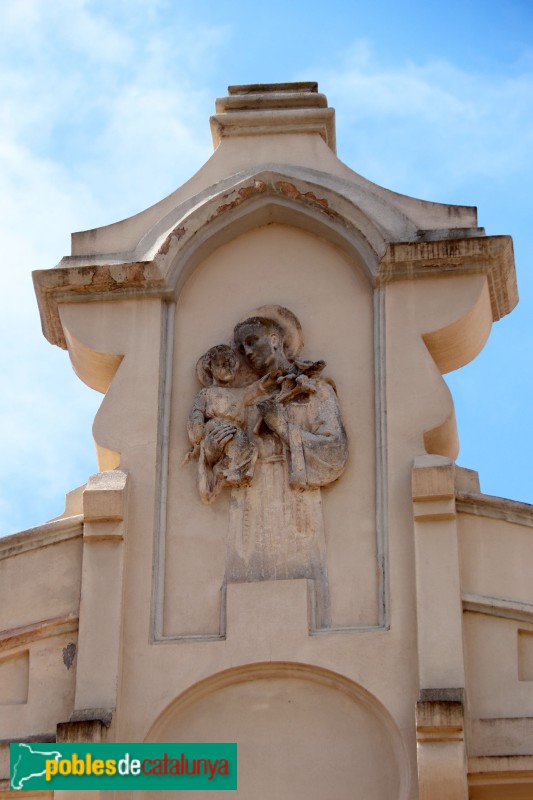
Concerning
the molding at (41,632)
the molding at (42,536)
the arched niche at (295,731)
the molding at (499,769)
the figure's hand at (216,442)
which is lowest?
the molding at (499,769)

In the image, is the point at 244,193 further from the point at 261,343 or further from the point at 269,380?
the point at 269,380

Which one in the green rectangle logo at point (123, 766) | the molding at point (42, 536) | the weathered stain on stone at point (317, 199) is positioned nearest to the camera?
the green rectangle logo at point (123, 766)

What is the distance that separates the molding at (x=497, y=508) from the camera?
12166 mm

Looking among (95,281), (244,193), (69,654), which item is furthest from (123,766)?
(244,193)

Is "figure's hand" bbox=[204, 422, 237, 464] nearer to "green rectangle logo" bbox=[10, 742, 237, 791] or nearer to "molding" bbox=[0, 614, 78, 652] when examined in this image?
"molding" bbox=[0, 614, 78, 652]

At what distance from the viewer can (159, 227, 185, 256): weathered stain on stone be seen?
44.0 ft

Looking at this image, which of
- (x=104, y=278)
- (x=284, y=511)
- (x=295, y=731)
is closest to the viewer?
(x=295, y=731)

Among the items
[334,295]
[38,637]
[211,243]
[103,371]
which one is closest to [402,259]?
[334,295]

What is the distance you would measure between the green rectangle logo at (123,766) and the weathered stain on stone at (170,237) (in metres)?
3.65

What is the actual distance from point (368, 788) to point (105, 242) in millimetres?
4608

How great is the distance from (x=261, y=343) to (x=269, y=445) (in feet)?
2.54

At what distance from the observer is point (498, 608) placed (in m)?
11.8

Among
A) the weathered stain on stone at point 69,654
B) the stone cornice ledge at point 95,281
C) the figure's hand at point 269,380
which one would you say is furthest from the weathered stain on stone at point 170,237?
the weathered stain on stone at point 69,654

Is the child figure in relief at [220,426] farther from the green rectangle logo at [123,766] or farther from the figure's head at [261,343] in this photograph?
the green rectangle logo at [123,766]
